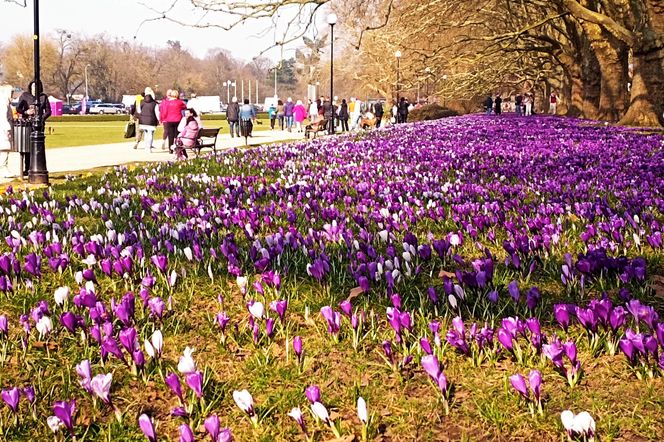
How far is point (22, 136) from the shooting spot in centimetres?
1227

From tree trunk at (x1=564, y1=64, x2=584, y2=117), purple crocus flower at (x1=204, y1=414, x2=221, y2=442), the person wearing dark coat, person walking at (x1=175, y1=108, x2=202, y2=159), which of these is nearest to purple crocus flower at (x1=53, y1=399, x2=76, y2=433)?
purple crocus flower at (x1=204, y1=414, x2=221, y2=442)

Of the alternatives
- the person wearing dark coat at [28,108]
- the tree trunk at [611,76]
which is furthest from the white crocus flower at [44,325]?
the tree trunk at [611,76]

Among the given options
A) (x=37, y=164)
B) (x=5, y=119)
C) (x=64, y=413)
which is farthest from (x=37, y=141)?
(x=64, y=413)

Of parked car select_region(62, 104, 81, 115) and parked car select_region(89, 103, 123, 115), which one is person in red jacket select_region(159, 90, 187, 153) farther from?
parked car select_region(89, 103, 123, 115)

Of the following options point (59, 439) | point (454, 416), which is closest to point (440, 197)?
point (454, 416)

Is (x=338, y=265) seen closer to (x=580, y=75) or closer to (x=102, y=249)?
(x=102, y=249)

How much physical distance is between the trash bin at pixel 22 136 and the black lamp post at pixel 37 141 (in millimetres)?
469

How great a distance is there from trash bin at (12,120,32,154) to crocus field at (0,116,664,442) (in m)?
7.08

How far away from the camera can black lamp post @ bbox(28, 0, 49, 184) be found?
1121cm

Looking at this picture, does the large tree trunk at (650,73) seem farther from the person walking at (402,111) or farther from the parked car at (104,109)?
the parked car at (104,109)

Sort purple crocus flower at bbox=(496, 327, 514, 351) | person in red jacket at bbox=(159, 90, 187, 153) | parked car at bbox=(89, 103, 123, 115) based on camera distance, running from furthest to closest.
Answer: parked car at bbox=(89, 103, 123, 115) < person in red jacket at bbox=(159, 90, 187, 153) < purple crocus flower at bbox=(496, 327, 514, 351)

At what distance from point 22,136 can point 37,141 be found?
1003 millimetres

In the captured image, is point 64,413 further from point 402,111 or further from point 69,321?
point 402,111

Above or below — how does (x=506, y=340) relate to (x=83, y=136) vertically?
below
